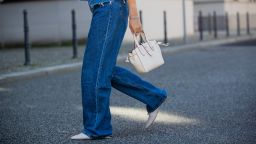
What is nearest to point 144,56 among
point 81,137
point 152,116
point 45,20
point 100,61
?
point 100,61

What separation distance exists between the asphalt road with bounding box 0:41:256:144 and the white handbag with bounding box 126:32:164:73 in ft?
1.75

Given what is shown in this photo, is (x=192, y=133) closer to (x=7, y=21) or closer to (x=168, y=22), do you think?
(x=7, y=21)

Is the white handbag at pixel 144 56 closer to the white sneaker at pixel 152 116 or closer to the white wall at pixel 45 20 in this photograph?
the white sneaker at pixel 152 116

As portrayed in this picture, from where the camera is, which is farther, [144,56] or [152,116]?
[152,116]

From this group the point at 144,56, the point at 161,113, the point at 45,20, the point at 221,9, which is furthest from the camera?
the point at 221,9

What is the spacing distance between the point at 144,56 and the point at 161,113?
1.47 m

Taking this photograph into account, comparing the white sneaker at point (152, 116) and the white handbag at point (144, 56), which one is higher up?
the white handbag at point (144, 56)

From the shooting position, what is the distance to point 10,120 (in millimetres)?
5688

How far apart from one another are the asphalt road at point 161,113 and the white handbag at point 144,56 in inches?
21.0

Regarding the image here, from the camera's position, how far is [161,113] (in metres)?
5.88

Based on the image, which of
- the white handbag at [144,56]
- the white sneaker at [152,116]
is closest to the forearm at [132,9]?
the white handbag at [144,56]

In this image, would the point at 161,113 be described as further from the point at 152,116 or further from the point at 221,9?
the point at 221,9

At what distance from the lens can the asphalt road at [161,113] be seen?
468 cm

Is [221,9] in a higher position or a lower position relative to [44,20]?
higher
